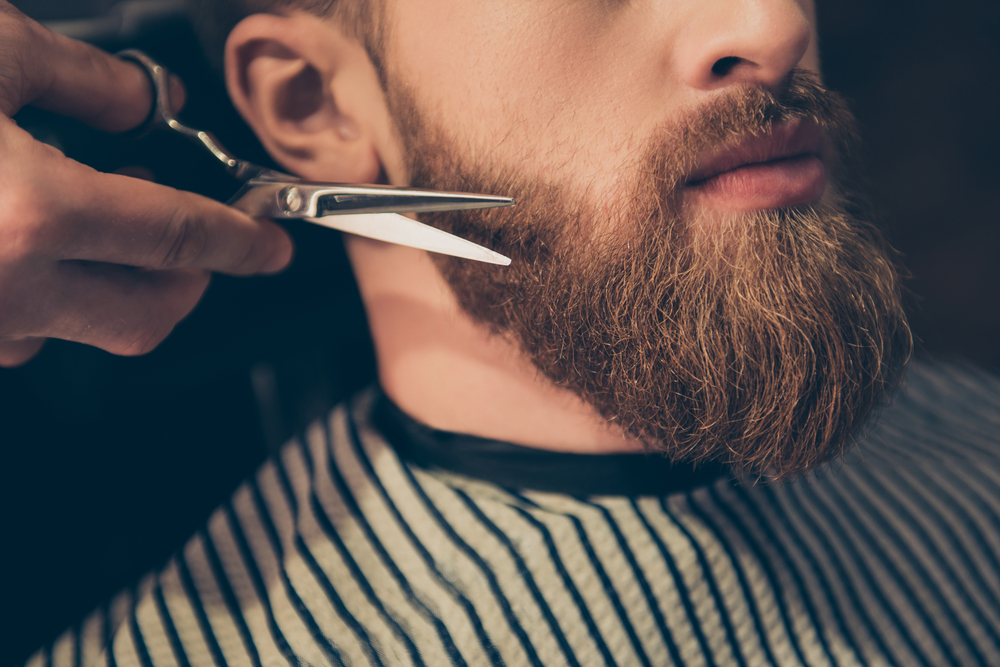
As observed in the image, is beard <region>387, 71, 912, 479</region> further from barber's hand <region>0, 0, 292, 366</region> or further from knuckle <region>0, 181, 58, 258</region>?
knuckle <region>0, 181, 58, 258</region>

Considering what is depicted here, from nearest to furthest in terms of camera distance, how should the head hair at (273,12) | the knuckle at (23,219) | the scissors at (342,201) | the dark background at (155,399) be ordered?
the knuckle at (23,219)
the scissors at (342,201)
the head hair at (273,12)
the dark background at (155,399)

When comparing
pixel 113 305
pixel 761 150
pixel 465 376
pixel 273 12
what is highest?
pixel 273 12

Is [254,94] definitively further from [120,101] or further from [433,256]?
[433,256]

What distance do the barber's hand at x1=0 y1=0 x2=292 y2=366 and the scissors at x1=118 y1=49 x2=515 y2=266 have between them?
24 mm

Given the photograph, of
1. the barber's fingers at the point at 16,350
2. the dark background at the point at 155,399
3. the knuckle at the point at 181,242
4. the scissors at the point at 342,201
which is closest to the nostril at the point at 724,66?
the scissors at the point at 342,201

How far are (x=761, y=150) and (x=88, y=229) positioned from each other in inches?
27.3

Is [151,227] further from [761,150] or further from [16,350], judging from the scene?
[761,150]

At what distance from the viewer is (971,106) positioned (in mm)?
1953

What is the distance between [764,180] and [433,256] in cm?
41

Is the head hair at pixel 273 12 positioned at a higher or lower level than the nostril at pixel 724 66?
higher

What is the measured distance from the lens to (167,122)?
2.56ft

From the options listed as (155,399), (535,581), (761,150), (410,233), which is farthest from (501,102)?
(155,399)

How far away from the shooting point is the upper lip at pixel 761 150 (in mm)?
681

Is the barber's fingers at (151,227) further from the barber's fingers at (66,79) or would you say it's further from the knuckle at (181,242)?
the barber's fingers at (66,79)
